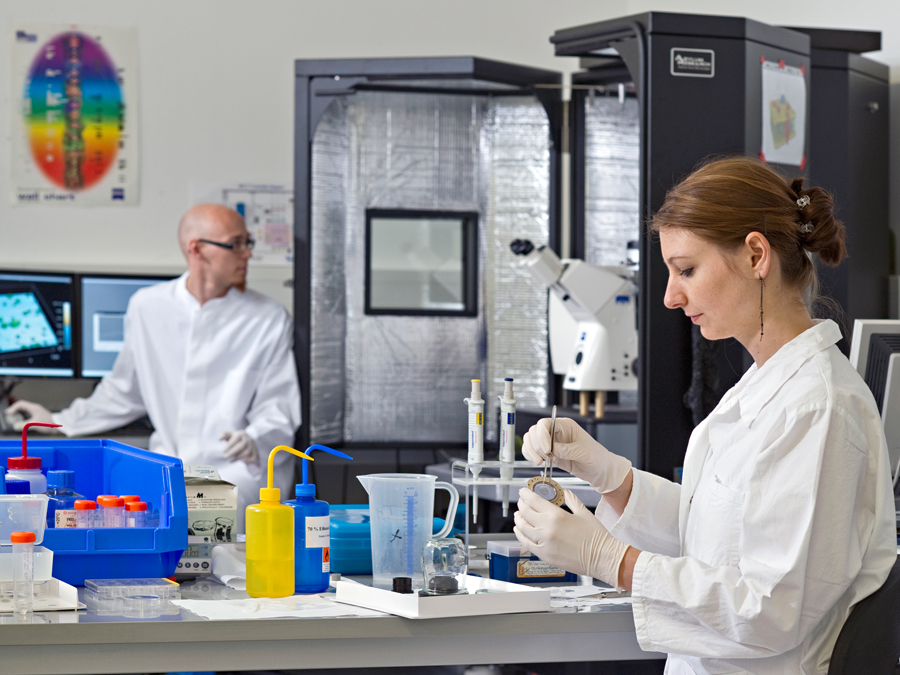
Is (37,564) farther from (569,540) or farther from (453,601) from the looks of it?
(569,540)

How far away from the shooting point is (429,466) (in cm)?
279

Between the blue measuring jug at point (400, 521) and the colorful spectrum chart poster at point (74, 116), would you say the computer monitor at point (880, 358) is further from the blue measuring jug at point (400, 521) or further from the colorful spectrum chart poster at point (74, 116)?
the colorful spectrum chart poster at point (74, 116)

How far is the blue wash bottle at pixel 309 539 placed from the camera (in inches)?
56.2

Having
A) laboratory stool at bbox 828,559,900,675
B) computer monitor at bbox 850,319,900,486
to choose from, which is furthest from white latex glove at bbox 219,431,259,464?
laboratory stool at bbox 828,559,900,675

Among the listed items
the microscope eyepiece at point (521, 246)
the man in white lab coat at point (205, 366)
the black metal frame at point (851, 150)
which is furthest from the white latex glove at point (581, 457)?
the man in white lab coat at point (205, 366)

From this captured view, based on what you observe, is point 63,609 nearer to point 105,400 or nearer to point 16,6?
point 105,400

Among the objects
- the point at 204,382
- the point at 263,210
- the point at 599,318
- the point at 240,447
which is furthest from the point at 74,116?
the point at 599,318

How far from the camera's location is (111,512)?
58.2 inches

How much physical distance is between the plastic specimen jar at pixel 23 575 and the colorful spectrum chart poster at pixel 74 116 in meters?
2.54

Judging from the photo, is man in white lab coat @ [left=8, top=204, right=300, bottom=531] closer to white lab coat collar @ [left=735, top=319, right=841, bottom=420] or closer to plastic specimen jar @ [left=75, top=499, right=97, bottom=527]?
plastic specimen jar @ [left=75, top=499, right=97, bottom=527]

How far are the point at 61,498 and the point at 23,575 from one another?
0.25 meters

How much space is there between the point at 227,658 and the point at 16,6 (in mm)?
3140

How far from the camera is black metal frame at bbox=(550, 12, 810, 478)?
7.54ft

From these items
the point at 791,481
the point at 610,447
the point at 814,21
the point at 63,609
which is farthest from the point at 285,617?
the point at 814,21
